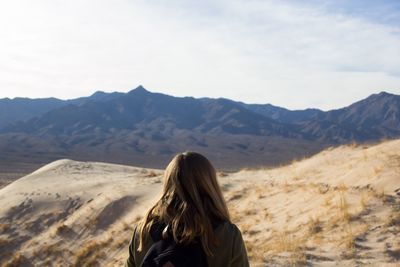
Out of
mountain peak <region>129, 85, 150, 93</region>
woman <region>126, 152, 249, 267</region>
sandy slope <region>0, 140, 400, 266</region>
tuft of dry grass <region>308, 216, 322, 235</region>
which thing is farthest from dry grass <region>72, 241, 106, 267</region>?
mountain peak <region>129, 85, 150, 93</region>

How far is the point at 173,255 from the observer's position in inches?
95.7

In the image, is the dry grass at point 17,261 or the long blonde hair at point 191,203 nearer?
the long blonde hair at point 191,203

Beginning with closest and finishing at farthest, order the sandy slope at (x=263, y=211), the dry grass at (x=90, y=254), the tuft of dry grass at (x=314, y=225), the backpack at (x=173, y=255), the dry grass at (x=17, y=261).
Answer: the backpack at (x=173, y=255), the sandy slope at (x=263, y=211), the tuft of dry grass at (x=314, y=225), the dry grass at (x=90, y=254), the dry grass at (x=17, y=261)

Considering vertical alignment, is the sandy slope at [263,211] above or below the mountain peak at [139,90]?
below

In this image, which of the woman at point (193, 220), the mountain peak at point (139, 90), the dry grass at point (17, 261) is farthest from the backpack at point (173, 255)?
the mountain peak at point (139, 90)

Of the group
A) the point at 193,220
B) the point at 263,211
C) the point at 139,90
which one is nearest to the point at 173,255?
the point at 193,220

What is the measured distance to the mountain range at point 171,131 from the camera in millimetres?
98688

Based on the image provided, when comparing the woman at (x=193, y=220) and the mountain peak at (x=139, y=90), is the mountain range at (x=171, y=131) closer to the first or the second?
the mountain peak at (x=139, y=90)

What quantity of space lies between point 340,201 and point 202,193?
711cm

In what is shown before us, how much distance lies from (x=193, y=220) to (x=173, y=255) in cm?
19

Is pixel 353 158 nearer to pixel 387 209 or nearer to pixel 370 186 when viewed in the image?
pixel 370 186

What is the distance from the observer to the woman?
2.49 meters

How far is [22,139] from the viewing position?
124625mm

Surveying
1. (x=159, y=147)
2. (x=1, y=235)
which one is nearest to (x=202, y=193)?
(x=1, y=235)
